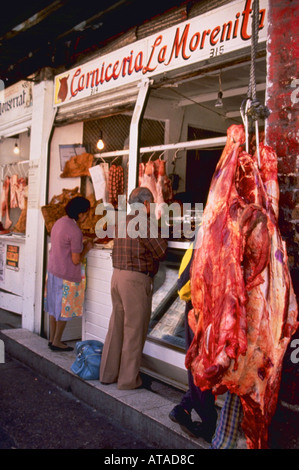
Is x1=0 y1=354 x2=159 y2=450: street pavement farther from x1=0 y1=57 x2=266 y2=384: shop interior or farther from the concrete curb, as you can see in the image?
x1=0 y1=57 x2=266 y2=384: shop interior

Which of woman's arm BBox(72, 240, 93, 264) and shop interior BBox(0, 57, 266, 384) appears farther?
woman's arm BBox(72, 240, 93, 264)

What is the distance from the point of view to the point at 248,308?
257cm

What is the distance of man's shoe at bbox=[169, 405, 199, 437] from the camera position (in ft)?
12.8

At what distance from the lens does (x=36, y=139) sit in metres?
7.38

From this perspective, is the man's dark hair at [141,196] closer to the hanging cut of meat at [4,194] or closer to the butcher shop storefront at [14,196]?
the butcher shop storefront at [14,196]

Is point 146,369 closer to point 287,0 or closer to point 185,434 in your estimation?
point 185,434

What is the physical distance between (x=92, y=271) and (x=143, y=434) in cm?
255

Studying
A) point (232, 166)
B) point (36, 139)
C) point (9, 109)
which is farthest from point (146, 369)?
point (9, 109)

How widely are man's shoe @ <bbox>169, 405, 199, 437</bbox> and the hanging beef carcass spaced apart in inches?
52.0

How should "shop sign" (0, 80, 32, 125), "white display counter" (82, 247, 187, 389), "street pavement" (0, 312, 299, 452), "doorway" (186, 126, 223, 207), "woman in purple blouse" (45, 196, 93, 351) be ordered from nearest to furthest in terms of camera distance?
"street pavement" (0, 312, 299, 452) → "white display counter" (82, 247, 187, 389) → "woman in purple blouse" (45, 196, 93, 351) → "shop sign" (0, 80, 32, 125) → "doorway" (186, 126, 223, 207)

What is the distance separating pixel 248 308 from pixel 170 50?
3.59 meters

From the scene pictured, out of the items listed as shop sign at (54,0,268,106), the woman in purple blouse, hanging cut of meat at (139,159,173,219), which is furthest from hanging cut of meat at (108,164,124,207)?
shop sign at (54,0,268,106)

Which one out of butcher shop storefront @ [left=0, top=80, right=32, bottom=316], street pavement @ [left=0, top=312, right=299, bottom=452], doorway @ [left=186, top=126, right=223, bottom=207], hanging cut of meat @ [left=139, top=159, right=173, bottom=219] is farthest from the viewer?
doorway @ [left=186, top=126, right=223, bottom=207]

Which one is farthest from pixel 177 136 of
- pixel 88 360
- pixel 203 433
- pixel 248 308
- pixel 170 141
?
pixel 248 308
